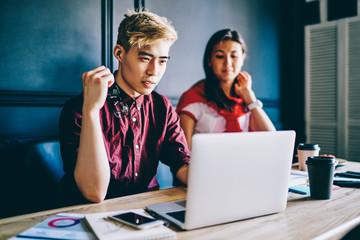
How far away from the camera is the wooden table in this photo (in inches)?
28.9

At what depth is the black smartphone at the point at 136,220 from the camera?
722 mm

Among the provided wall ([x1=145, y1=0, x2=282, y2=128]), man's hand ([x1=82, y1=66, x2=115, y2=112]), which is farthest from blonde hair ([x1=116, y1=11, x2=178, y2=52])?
wall ([x1=145, y1=0, x2=282, y2=128])

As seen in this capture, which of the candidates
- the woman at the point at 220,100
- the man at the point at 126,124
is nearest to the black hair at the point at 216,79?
the woman at the point at 220,100

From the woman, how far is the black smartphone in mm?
1288

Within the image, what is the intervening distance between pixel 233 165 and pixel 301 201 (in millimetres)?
396

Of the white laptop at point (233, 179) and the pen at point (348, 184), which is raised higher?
the white laptop at point (233, 179)

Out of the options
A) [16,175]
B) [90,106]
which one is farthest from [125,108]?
[16,175]

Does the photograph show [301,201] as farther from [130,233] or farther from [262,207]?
[130,233]

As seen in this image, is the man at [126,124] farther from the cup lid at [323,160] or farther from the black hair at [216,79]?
the black hair at [216,79]

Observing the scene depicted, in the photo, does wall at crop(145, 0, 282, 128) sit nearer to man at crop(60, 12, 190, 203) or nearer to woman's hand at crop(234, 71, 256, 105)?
woman's hand at crop(234, 71, 256, 105)

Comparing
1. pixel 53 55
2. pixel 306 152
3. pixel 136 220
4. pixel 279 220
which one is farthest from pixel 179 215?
pixel 53 55

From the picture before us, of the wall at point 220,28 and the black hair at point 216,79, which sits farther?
the wall at point 220,28

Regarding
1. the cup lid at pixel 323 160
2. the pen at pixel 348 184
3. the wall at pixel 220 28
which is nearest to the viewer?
the cup lid at pixel 323 160

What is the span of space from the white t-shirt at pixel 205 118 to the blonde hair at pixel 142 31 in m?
0.82
